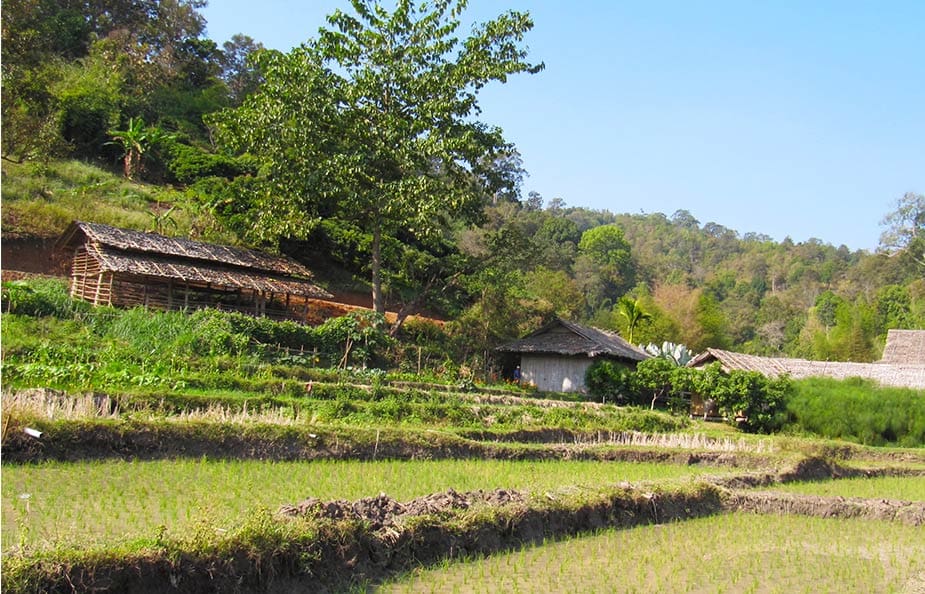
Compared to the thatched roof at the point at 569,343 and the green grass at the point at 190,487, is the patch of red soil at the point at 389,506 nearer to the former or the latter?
the green grass at the point at 190,487

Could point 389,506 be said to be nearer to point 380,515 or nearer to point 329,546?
point 380,515

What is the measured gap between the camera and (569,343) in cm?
2841

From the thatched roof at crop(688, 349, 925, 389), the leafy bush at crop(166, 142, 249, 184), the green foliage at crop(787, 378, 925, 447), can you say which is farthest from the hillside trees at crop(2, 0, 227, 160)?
the green foliage at crop(787, 378, 925, 447)

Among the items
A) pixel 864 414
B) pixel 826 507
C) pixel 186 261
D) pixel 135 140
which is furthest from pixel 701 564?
pixel 135 140

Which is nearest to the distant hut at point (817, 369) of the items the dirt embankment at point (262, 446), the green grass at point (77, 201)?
the dirt embankment at point (262, 446)

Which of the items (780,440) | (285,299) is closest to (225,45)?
(285,299)

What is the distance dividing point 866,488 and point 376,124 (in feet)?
57.5

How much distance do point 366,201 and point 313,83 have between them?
3927 millimetres

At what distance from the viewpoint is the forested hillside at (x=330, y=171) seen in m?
25.0

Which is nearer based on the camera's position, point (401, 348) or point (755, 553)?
point (755, 553)

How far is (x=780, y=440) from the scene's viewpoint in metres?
19.0

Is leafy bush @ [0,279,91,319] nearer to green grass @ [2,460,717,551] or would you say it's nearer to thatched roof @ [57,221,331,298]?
thatched roof @ [57,221,331,298]

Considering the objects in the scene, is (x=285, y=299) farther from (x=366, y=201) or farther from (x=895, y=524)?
(x=895, y=524)

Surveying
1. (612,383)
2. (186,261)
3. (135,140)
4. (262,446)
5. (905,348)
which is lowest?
(262,446)
